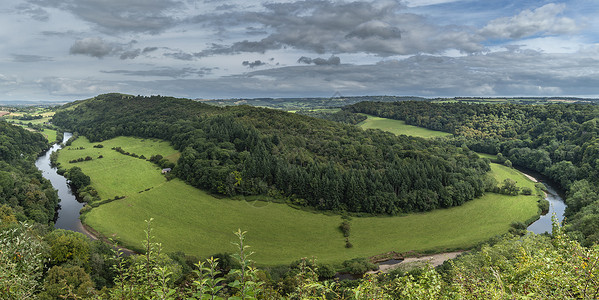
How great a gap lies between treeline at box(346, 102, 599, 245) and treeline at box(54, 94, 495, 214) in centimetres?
2073

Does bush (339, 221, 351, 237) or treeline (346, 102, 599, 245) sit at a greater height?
treeline (346, 102, 599, 245)

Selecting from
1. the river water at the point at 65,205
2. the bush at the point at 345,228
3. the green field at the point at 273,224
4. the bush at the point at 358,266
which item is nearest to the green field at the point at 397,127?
the green field at the point at 273,224

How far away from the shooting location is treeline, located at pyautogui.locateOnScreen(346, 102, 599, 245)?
6442cm

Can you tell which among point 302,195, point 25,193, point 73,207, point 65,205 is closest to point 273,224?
point 302,195

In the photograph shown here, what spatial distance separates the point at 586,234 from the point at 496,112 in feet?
441

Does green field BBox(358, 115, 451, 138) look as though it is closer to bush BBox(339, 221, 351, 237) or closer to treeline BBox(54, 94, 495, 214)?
treeline BBox(54, 94, 495, 214)

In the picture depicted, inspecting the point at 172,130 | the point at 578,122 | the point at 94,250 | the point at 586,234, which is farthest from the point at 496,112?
the point at 94,250

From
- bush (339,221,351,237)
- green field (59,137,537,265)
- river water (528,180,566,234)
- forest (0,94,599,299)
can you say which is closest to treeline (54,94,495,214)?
forest (0,94,599,299)

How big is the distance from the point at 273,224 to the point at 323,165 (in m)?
21.5

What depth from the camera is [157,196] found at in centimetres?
7156

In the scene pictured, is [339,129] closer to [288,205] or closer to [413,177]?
[413,177]

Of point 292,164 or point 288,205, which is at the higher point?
point 292,164

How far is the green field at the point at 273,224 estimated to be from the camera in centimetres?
5228

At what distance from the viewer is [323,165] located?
74.3 meters
